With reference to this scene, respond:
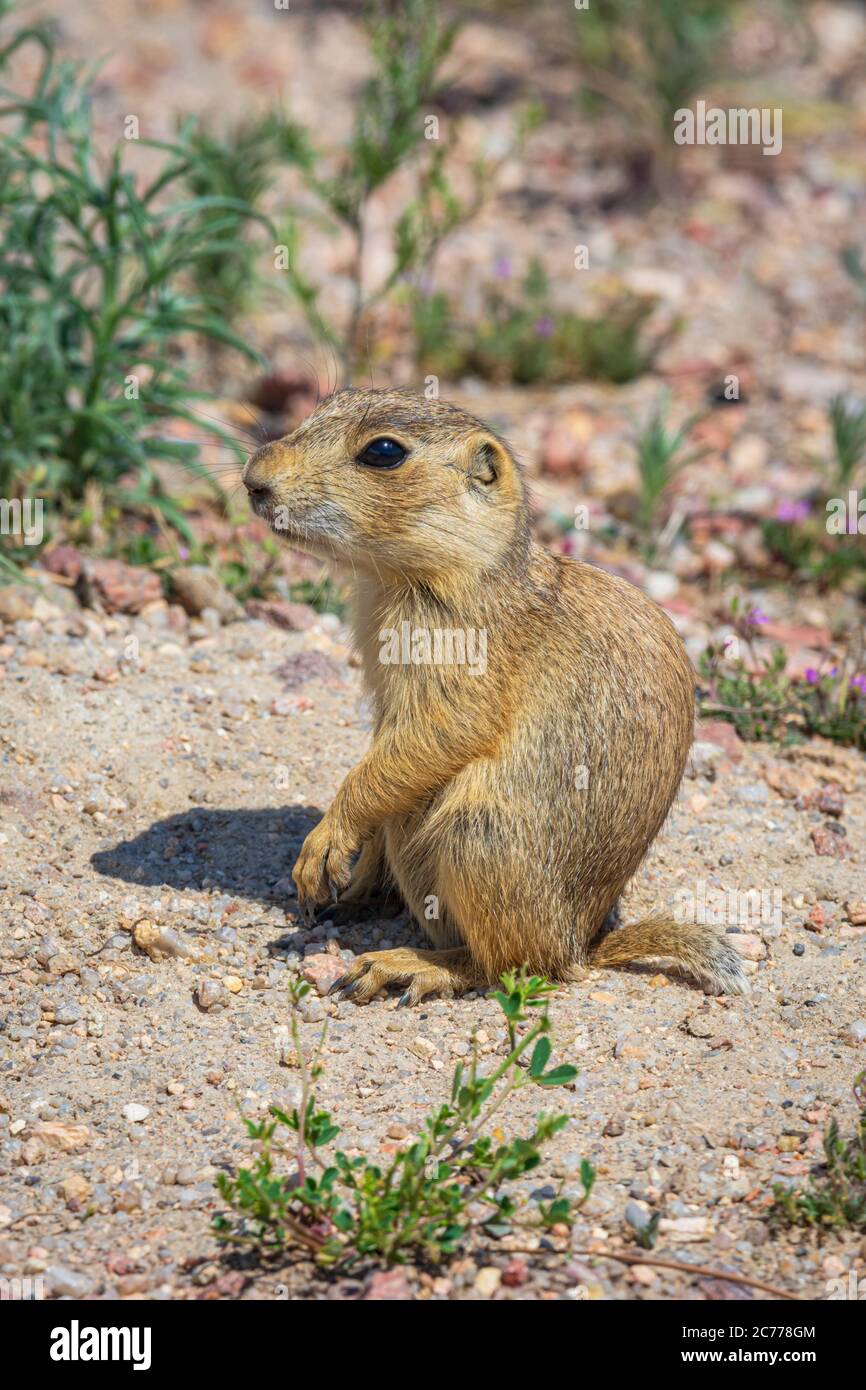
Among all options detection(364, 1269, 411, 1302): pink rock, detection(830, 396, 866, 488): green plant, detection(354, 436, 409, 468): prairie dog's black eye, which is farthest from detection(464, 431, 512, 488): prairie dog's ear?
detection(830, 396, 866, 488): green plant

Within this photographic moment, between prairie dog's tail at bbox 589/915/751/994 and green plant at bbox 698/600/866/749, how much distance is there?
63.0 inches

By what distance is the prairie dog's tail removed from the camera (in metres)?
4.68

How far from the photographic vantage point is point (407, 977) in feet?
15.6

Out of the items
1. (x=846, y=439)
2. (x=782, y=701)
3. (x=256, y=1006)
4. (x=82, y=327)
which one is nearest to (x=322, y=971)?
(x=256, y=1006)

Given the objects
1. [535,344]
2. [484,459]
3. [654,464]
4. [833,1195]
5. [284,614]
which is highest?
[535,344]

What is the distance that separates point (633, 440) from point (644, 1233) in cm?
585

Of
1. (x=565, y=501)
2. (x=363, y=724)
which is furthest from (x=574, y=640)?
(x=565, y=501)

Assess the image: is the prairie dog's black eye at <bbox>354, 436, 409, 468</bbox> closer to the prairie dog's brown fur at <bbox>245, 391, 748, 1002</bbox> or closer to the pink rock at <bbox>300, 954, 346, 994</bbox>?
the prairie dog's brown fur at <bbox>245, 391, 748, 1002</bbox>

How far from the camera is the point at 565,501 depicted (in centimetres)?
845

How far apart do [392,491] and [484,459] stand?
34 cm

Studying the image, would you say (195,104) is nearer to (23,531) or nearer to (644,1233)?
(23,531)

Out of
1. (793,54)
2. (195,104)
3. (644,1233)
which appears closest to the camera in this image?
(644,1233)

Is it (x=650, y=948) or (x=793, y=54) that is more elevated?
(x=793, y=54)

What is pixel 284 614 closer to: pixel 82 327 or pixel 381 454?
pixel 82 327
